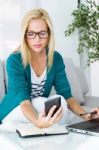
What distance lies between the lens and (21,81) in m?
1.90

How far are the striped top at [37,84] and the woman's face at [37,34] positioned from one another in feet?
0.70

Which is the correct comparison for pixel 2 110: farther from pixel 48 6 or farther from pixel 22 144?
pixel 48 6

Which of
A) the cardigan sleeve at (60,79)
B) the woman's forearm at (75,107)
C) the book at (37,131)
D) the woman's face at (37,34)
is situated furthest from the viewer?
the cardigan sleeve at (60,79)

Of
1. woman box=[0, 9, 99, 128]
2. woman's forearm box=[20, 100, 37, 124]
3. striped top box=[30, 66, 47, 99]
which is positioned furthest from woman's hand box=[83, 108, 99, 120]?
striped top box=[30, 66, 47, 99]

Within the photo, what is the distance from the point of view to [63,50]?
3.88 metres

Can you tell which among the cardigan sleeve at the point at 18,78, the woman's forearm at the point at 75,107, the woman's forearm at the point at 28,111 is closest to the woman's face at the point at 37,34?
the cardigan sleeve at the point at 18,78

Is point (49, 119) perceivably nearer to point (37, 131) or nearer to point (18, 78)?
point (37, 131)

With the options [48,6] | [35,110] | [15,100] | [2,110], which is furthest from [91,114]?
[48,6]

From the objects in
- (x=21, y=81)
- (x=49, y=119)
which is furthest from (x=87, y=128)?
(x=21, y=81)

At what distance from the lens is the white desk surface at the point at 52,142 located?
1.36 m

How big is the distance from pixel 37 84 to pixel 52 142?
676mm

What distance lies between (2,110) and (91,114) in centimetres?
61

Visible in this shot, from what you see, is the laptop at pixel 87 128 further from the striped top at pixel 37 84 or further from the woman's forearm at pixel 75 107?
the striped top at pixel 37 84

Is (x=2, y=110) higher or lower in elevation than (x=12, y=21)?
lower
